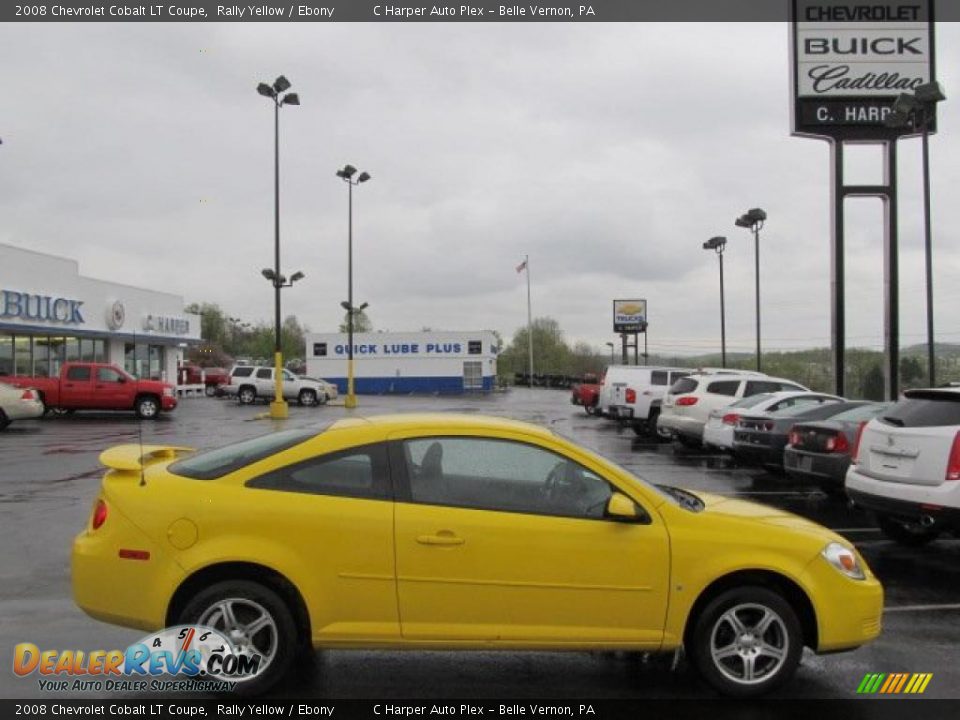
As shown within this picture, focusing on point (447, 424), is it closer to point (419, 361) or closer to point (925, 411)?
point (925, 411)

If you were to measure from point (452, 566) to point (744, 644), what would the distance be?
1.65m

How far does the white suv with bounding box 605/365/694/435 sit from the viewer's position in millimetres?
20641

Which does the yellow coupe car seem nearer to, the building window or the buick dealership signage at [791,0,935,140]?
the buick dealership signage at [791,0,935,140]

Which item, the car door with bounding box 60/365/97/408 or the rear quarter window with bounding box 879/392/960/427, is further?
Result: the car door with bounding box 60/365/97/408

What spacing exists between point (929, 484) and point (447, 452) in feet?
15.2

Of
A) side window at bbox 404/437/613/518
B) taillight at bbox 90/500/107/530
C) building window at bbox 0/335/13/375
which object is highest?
building window at bbox 0/335/13/375

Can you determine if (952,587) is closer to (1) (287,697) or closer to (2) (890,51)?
(1) (287,697)

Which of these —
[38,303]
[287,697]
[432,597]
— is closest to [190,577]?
[287,697]

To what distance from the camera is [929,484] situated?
6.83m

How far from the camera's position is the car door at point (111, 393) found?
2620cm

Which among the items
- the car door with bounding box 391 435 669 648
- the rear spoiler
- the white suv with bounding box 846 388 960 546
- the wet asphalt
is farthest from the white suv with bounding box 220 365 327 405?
the car door with bounding box 391 435 669 648

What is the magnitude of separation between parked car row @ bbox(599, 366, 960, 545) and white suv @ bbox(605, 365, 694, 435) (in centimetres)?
214

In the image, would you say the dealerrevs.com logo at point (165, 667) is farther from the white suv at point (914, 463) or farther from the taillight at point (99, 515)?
the white suv at point (914, 463)

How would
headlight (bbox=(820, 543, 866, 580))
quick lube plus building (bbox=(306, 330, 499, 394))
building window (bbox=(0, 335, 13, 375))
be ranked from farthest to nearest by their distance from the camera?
quick lube plus building (bbox=(306, 330, 499, 394))
building window (bbox=(0, 335, 13, 375))
headlight (bbox=(820, 543, 866, 580))
